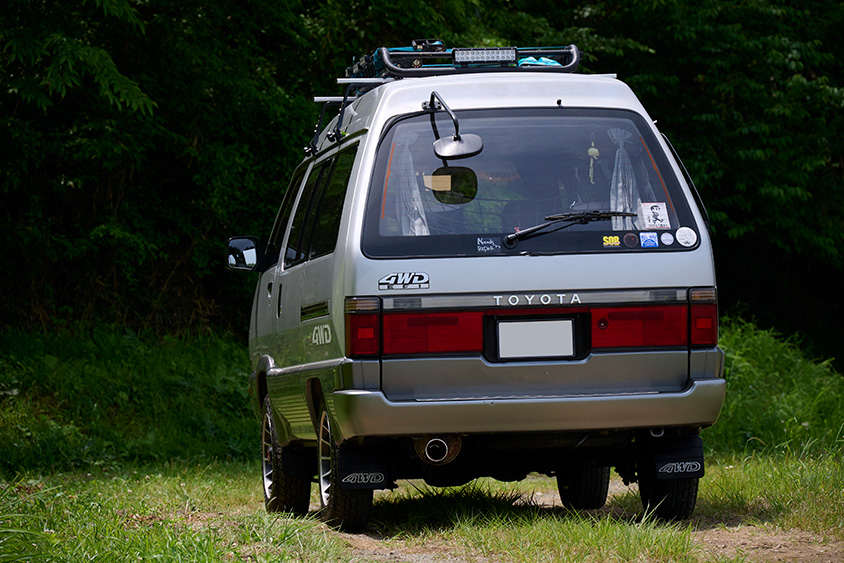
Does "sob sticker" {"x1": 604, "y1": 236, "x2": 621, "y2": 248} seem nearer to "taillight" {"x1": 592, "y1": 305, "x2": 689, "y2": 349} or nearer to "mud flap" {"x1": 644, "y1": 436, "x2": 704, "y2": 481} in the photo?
"taillight" {"x1": 592, "y1": 305, "x2": 689, "y2": 349}

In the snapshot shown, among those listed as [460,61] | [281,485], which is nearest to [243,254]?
[281,485]

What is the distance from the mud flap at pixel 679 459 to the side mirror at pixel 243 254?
9.53ft

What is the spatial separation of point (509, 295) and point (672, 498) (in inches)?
54.8

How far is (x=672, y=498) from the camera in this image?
5574mm

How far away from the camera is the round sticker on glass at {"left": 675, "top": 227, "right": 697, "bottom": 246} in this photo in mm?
5152

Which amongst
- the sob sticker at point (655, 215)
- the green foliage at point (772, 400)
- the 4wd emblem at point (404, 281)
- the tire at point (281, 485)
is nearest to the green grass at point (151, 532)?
the tire at point (281, 485)

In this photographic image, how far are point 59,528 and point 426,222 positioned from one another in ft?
6.90

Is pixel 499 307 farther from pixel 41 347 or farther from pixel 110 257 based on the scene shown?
pixel 110 257

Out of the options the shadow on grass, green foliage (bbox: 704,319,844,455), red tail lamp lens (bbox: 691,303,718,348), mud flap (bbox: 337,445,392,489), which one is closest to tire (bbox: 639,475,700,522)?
the shadow on grass

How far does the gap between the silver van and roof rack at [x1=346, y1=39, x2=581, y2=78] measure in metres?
0.72

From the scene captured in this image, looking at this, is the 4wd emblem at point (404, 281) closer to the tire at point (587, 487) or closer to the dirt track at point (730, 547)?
the dirt track at point (730, 547)

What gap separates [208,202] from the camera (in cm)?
1463

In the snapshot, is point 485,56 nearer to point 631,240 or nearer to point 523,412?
point 631,240

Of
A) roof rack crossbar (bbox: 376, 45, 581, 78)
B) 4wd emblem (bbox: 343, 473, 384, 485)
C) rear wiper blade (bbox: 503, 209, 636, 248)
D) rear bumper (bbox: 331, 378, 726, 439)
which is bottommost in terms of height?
4wd emblem (bbox: 343, 473, 384, 485)
